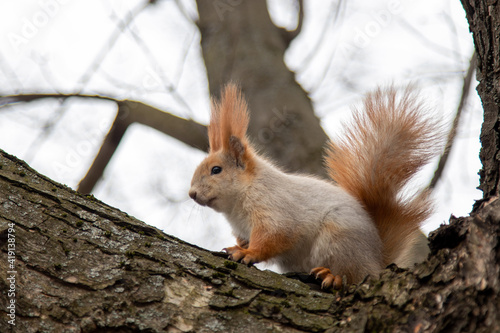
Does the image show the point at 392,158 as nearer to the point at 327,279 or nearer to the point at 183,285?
the point at 327,279

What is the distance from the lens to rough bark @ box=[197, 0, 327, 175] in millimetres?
3391

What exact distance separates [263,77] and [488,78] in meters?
2.08

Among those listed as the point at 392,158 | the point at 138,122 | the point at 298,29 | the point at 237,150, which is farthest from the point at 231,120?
the point at 298,29

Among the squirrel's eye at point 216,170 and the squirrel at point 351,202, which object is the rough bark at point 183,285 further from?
the squirrel's eye at point 216,170

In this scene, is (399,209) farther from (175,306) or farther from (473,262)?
(175,306)

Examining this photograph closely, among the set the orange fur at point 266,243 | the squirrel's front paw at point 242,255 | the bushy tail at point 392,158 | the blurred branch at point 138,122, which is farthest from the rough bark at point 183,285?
the blurred branch at point 138,122

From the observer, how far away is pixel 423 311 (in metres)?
1.24

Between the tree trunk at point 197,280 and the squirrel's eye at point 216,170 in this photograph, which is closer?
the tree trunk at point 197,280

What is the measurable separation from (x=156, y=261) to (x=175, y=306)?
205 mm

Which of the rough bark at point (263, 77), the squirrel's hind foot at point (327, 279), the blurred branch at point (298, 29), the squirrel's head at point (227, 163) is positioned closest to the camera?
the squirrel's hind foot at point (327, 279)

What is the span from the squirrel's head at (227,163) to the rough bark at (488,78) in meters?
1.43

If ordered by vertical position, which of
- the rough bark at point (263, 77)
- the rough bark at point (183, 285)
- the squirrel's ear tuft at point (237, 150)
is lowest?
the rough bark at point (183, 285)

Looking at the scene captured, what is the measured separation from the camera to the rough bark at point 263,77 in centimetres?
339

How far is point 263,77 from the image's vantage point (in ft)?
11.9
